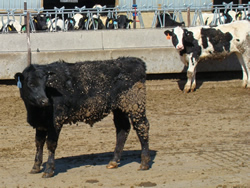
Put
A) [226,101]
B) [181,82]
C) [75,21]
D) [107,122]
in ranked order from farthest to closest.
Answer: [75,21] < [181,82] < [226,101] < [107,122]

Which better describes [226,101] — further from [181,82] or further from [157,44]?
[157,44]

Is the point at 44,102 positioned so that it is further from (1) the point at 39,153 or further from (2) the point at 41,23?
(2) the point at 41,23

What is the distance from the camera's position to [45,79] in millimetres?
7426

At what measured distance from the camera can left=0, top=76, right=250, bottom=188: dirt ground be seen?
7.36 meters

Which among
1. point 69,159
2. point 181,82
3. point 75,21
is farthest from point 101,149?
point 75,21

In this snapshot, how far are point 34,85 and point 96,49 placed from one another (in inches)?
370

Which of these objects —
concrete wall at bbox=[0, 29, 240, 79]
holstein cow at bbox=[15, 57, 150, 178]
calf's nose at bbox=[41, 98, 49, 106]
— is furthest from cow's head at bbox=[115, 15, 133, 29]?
calf's nose at bbox=[41, 98, 49, 106]

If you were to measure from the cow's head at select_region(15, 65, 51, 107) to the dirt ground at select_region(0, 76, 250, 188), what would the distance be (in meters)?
1.12

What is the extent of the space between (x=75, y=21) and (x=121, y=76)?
50.0ft

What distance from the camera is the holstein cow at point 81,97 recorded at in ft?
24.4

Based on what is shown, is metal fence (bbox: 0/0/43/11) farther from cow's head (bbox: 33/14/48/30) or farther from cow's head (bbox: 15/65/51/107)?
cow's head (bbox: 15/65/51/107)

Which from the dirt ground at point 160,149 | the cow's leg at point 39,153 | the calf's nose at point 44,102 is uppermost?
the calf's nose at point 44,102

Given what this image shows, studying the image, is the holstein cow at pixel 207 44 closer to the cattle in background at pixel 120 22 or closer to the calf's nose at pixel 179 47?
the calf's nose at pixel 179 47

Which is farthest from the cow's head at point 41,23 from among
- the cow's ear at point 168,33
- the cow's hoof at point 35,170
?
the cow's hoof at point 35,170
